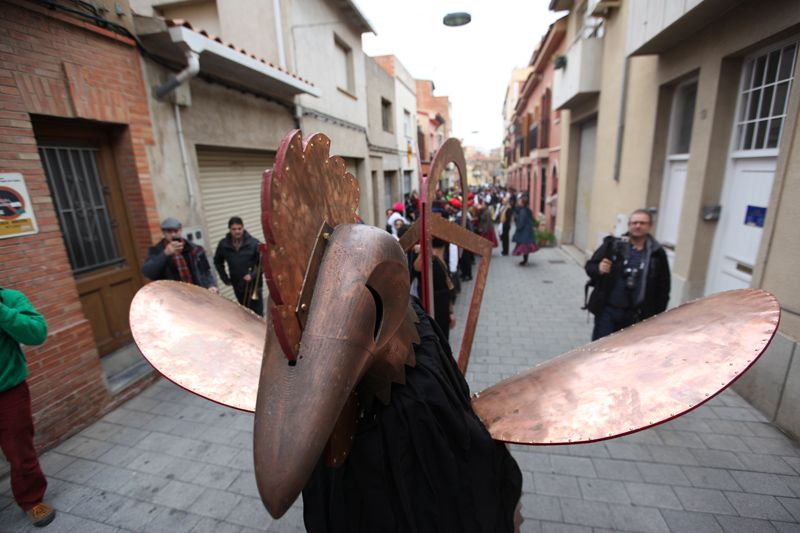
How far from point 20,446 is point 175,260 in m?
1.81

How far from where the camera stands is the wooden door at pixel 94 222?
145 inches

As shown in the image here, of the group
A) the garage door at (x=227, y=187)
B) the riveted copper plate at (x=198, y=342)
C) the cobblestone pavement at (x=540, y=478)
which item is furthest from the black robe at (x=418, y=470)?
the garage door at (x=227, y=187)

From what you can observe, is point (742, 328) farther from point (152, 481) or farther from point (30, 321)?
point (152, 481)

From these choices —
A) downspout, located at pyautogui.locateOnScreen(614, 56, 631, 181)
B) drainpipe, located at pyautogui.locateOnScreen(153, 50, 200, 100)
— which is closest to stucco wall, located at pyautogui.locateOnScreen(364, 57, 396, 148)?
downspout, located at pyautogui.locateOnScreen(614, 56, 631, 181)

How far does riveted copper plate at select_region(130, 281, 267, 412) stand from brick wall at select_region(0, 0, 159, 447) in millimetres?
2522

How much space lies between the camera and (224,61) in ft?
15.8

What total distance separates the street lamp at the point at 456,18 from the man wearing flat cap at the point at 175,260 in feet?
20.2

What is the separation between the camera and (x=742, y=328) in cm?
111

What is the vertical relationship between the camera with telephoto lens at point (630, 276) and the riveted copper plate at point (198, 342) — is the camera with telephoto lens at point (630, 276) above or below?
below

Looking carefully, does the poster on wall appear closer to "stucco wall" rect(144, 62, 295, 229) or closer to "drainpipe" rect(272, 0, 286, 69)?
"stucco wall" rect(144, 62, 295, 229)

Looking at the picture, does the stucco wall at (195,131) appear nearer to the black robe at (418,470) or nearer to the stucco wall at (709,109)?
the black robe at (418,470)

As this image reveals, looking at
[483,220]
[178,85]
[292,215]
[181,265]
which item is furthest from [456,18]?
[292,215]

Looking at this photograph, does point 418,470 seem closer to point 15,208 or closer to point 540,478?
point 540,478

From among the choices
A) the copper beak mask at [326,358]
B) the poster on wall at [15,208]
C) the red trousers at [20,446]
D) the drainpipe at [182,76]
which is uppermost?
the drainpipe at [182,76]
